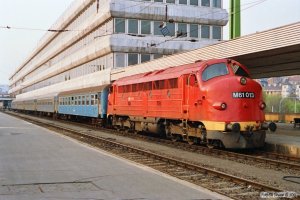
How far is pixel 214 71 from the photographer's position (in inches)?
698

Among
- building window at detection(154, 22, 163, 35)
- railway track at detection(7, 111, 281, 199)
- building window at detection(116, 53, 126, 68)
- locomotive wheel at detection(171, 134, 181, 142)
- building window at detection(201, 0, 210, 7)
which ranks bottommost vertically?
railway track at detection(7, 111, 281, 199)

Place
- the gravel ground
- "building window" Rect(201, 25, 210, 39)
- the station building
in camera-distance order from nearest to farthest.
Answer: the gravel ground < the station building < "building window" Rect(201, 25, 210, 39)

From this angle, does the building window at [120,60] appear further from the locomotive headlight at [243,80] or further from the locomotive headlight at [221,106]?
the locomotive headlight at [221,106]

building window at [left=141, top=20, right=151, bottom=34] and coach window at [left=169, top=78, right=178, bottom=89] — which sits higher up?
building window at [left=141, top=20, right=151, bottom=34]

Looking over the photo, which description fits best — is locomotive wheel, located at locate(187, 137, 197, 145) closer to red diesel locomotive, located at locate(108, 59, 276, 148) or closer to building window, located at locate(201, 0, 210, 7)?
red diesel locomotive, located at locate(108, 59, 276, 148)

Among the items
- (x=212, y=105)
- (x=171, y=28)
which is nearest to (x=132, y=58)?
(x=171, y=28)

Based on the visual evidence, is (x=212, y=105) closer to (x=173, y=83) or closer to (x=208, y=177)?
(x=173, y=83)

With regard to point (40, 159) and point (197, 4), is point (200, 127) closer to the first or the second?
point (40, 159)

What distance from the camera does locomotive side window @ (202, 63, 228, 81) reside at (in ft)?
57.9

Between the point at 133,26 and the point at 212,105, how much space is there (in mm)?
35637

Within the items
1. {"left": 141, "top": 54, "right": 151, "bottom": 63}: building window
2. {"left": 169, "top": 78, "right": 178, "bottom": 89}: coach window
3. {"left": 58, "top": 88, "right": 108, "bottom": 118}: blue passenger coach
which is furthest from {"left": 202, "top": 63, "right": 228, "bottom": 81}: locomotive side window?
{"left": 141, "top": 54, "right": 151, "bottom": 63}: building window

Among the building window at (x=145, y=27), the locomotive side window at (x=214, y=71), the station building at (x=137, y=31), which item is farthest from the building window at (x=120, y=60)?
the locomotive side window at (x=214, y=71)

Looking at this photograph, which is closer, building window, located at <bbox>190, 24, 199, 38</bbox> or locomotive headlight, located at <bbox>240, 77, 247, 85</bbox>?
locomotive headlight, located at <bbox>240, 77, 247, 85</bbox>

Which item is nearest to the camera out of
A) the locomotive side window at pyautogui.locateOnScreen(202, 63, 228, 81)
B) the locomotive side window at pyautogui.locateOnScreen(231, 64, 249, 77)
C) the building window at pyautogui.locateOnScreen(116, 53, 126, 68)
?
the locomotive side window at pyautogui.locateOnScreen(202, 63, 228, 81)
